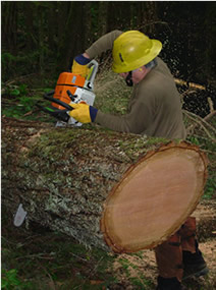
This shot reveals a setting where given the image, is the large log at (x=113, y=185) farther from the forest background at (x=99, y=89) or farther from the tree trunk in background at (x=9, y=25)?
the tree trunk in background at (x=9, y=25)

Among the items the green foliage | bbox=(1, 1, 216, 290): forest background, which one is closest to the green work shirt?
bbox=(1, 1, 216, 290): forest background

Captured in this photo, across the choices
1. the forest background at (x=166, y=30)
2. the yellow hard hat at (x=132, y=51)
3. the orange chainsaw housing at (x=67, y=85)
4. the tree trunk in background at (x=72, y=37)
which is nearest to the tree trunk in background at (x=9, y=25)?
the forest background at (x=166, y=30)

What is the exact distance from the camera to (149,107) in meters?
2.72

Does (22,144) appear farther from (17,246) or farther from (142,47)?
(142,47)

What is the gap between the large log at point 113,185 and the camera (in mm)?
2393

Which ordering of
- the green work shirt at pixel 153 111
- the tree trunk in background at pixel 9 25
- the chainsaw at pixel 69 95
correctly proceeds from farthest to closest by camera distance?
1. the tree trunk in background at pixel 9 25
2. the chainsaw at pixel 69 95
3. the green work shirt at pixel 153 111

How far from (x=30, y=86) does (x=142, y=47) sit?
466 cm

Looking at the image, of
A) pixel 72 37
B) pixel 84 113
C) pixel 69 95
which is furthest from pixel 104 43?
pixel 72 37

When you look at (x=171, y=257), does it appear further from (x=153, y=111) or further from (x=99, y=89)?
(x=99, y=89)

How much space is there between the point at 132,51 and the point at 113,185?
1.13 meters

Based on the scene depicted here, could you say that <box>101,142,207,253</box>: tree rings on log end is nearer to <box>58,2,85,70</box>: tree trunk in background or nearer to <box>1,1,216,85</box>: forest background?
<box>1,1,216,85</box>: forest background

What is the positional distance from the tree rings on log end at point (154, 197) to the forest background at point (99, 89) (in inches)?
29.4

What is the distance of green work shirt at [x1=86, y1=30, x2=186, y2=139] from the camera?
2713 mm

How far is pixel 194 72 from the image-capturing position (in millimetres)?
6254
